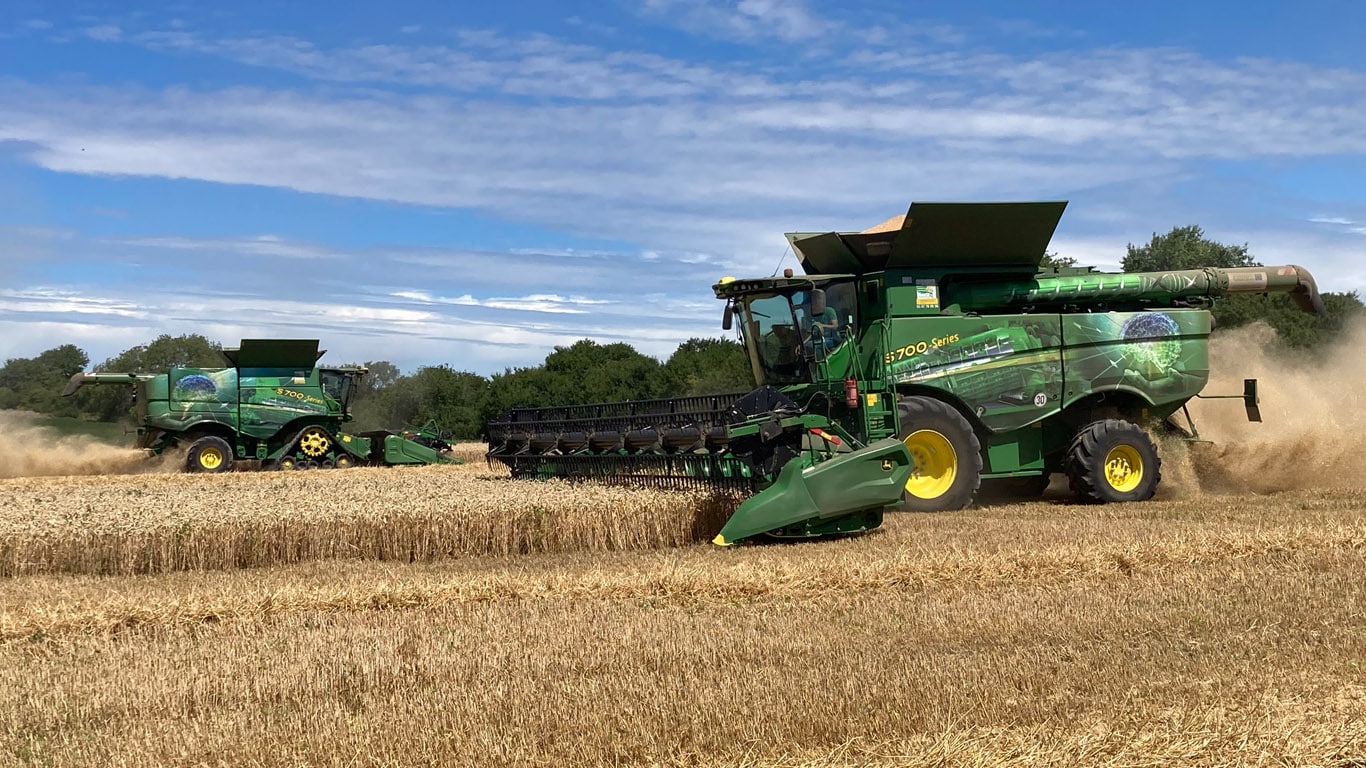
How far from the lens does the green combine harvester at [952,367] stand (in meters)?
10.6

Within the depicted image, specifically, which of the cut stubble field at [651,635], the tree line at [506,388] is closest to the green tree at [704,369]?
the tree line at [506,388]

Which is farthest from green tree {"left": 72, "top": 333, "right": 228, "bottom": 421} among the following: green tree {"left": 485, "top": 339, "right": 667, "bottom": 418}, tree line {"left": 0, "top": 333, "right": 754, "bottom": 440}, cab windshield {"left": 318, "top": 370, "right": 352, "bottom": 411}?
cab windshield {"left": 318, "top": 370, "right": 352, "bottom": 411}

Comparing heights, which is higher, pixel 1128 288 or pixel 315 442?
pixel 1128 288

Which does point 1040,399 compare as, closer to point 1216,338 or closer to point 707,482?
point 707,482

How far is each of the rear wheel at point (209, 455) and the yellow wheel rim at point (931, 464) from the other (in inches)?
569

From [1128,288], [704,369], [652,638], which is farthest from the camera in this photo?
[704,369]

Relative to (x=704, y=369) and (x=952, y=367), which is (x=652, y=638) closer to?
(x=952, y=367)

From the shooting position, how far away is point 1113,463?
12.0 meters

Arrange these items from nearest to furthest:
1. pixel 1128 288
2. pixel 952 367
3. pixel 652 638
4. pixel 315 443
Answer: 1. pixel 652 638
2. pixel 952 367
3. pixel 1128 288
4. pixel 315 443

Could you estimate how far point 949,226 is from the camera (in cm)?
1130

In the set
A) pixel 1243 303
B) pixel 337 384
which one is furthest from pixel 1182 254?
pixel 337 384

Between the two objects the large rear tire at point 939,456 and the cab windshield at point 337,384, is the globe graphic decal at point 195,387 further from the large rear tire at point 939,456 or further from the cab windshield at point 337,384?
the large rear tire at point 939,456

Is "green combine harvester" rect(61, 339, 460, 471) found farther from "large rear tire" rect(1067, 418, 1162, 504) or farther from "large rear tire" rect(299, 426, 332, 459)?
"large rear tire" rect(1067, 418, 1162, 504)

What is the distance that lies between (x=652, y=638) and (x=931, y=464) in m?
6.26
